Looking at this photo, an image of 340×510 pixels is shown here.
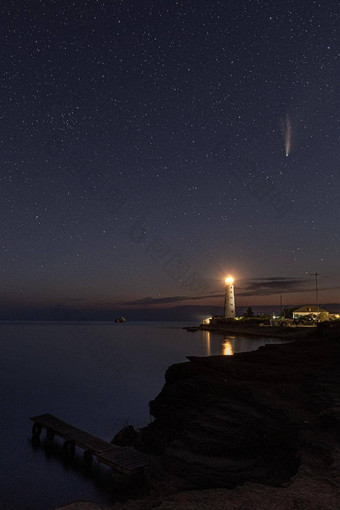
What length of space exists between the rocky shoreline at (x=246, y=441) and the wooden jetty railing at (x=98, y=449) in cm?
103

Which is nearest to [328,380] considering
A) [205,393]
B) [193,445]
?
[205,393]

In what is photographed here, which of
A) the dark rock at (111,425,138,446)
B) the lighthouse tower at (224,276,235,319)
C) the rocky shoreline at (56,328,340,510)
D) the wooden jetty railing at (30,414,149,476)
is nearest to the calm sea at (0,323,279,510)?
the wooden jetty railing at (30,414,149,476)

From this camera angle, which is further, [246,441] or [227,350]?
[227,350]

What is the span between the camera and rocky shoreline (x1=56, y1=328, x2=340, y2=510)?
1109 centimetres

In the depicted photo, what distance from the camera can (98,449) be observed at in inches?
751

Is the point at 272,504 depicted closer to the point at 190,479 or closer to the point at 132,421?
the point at 190,479

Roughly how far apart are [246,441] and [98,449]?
837 centimetres

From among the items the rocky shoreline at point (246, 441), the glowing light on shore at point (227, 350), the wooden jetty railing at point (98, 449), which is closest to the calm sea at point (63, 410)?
the wooden jetty railing at point (98, 449)

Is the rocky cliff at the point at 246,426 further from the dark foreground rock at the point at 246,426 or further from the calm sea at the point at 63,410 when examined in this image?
the calm sea at the point at 63,410

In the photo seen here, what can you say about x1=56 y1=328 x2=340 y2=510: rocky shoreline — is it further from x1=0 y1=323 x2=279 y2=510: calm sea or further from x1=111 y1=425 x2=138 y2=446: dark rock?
x1=0 y1=323 x2=279 y2=510: calm sea

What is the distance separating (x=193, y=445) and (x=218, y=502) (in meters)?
4.35

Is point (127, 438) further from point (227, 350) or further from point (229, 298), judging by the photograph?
point (229, 298)

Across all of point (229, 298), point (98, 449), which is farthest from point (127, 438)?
point (229, 298)

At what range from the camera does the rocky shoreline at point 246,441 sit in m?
11.1
